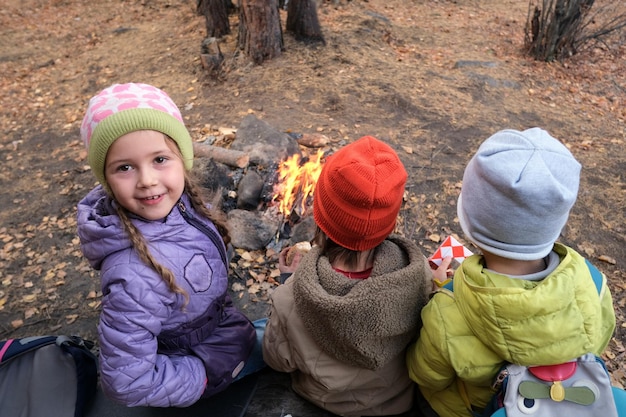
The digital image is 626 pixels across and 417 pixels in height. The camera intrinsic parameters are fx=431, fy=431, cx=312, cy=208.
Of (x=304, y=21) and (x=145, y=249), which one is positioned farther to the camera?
(x=304, y=21)

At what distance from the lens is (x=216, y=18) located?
24.1 feet

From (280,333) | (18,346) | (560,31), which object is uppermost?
(280,333)

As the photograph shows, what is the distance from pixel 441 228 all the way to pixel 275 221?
5.25 ft

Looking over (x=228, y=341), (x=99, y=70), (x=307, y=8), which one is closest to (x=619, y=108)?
(x=307, y=8)

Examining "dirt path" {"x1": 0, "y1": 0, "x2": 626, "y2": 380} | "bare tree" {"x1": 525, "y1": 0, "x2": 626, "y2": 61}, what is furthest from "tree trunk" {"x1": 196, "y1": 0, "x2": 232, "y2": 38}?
"bare tree" {"x1": 525, "y1": 0, "x2": 626, "y2": 61}

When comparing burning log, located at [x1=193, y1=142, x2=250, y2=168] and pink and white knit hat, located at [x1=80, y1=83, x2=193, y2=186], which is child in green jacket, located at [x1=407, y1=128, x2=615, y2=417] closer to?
pink and white knit hat, located at [x1=80, y1=83, x2=193, y2=186]

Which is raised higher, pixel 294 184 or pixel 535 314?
pixel 535 314

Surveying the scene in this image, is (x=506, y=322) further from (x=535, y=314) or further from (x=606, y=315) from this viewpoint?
(x=606, y=315)

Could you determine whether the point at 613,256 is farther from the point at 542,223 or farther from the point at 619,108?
the point at 619,108

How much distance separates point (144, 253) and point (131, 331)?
0.33 meters

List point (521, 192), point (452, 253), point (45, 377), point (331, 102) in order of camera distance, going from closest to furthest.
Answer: point (521, 192) < point (45, 377) < point (452, 253) < point (331, 102)

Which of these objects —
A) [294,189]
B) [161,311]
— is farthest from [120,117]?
[294,189]

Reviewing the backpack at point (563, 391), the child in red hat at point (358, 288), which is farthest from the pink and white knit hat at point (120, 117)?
the backpack at point (563, 391)

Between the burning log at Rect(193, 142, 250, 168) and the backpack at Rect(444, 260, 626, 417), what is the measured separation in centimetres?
326
